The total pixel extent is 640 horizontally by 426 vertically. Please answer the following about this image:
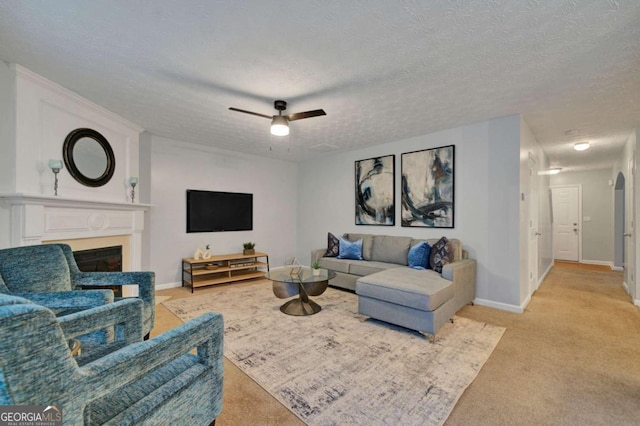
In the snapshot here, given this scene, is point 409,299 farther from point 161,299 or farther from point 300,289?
point 161,299

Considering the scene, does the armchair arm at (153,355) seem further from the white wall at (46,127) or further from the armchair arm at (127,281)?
the white wall at (46,127)

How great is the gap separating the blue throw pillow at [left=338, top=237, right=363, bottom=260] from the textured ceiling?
6.54ft

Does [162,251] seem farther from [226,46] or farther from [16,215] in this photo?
[226,46]

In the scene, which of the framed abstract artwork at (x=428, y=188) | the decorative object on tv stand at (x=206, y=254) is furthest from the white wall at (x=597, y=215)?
the decorative object on tv stand at (x=206, y=254)

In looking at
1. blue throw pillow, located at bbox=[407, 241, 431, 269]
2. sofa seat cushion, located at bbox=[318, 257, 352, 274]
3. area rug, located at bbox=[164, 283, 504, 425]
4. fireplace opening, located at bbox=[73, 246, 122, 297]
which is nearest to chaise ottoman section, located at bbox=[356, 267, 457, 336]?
area rug, located at bbox=[164, 283, 504, 425]

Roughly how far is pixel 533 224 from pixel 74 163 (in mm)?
6045

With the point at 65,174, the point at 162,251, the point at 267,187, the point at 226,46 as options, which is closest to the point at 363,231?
the point at 267,187

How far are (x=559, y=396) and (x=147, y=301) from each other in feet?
9.93

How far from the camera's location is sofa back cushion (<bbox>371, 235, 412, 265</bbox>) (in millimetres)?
4238

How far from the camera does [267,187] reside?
593cm

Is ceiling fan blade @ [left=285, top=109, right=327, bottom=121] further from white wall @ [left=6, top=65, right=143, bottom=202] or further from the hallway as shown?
the hallway

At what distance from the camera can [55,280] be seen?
199cm

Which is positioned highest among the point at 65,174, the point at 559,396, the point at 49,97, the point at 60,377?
the point at 49,97

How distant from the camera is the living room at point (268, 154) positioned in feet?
8.13
